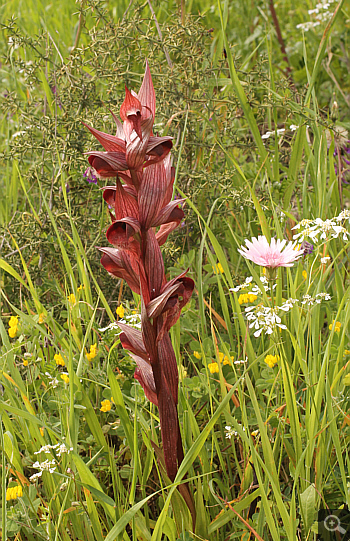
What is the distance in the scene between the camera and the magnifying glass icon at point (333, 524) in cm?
104

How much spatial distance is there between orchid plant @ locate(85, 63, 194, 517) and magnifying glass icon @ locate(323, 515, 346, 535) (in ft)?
1.09

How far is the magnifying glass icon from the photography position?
41.1 inches

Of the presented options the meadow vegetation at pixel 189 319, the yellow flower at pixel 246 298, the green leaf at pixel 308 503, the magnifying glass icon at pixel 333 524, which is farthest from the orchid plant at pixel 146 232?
the yellow flower at pixel 246 298

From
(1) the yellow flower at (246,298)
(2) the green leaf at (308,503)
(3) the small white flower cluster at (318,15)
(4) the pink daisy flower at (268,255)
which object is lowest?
(2) the green leaf at (308,503)

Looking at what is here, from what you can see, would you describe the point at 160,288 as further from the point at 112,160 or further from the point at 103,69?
the point at 103,69

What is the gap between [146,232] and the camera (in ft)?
2.89

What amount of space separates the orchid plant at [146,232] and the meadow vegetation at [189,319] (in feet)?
0.36

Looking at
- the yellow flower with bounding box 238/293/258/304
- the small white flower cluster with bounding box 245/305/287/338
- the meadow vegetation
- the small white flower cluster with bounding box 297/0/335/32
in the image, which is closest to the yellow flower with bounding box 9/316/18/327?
the meadow vegetation

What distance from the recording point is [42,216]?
201cm

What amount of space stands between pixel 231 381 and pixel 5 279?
1180 mm

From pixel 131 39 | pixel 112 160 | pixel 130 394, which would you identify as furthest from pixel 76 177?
pixel 112 160

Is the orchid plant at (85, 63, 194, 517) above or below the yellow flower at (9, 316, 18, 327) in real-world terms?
above

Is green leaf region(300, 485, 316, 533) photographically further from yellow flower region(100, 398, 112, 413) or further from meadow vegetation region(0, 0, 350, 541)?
yellow flower region(100, 398, 112, 413)

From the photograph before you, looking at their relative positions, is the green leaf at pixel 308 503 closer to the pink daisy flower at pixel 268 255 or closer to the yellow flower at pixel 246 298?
the pink daisy flower at pixel 268 255
